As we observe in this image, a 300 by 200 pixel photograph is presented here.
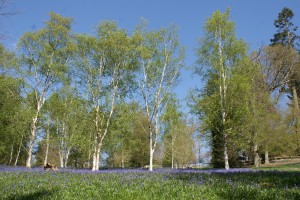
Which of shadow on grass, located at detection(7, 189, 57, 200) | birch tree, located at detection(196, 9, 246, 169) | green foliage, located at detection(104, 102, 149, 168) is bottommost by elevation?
shadow on grass, located at detection(7, 189, 57, 200)

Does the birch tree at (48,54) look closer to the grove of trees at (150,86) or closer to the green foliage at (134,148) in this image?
the grove of trees at (150,86)

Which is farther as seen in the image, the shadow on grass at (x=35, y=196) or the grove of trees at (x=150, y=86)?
the grove of trees at (x=150, y=86)

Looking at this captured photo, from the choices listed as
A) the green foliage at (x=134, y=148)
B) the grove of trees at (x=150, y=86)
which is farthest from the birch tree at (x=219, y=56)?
the green foliage at (x=134, y=148)

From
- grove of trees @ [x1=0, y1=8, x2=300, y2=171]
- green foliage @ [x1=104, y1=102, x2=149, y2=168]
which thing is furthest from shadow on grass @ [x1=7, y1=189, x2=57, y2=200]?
green foliage @ [x1=104, y1=102, x2=149, y2=168]

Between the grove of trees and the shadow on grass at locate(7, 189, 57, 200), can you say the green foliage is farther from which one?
the shadow on grass at locate(7, 189, 57, 200)

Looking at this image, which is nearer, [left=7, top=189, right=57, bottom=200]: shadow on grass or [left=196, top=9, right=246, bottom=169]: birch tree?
[left=7, top=189, right=57, bottom=200]: shadow on grass

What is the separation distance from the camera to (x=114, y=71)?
2970 cm

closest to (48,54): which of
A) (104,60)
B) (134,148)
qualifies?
(104,60)

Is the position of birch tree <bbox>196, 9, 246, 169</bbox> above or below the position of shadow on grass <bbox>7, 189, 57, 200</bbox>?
above

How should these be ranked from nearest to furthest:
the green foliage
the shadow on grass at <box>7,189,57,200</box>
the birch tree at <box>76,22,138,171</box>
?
the shadow on grass at <box>7,189,57,200</box>
the birch tree at <box>76,22,138,171</box>
the green foliage

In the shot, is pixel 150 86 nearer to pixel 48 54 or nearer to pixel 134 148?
pixel 48 54

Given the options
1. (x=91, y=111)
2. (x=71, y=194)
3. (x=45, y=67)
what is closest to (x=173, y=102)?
(x=91, y=111)

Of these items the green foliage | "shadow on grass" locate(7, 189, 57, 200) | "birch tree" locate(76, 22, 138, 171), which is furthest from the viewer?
the green foliage

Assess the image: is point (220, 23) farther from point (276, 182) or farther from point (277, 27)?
point (277, 27)
